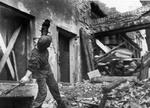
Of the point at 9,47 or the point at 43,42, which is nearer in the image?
the point at 43,42

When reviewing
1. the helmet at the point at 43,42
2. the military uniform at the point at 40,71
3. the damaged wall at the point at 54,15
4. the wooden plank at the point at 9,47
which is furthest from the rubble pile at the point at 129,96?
the wooden plank at the point at 9,47

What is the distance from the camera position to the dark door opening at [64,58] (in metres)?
8.29

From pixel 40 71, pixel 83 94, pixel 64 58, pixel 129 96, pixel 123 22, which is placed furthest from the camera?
pixel 123 22

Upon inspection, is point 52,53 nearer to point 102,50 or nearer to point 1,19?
point 1,19

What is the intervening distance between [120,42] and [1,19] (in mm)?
6625

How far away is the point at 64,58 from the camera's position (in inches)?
333

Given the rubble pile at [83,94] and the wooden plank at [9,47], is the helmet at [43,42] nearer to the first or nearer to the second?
the wooden plank at [9,47]

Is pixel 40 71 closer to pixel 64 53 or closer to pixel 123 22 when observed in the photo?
pixel 64 53

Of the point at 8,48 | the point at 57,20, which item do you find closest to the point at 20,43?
the point at 8,48

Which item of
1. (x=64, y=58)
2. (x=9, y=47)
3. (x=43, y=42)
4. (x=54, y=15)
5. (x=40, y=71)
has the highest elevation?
(x=54, y=15)

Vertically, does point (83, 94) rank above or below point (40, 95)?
below

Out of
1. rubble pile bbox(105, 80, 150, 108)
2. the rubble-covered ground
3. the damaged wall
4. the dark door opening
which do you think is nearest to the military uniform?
the rubble-covered ground

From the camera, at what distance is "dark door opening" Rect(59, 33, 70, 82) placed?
8289 millimetres

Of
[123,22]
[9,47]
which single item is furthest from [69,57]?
[9,47]
